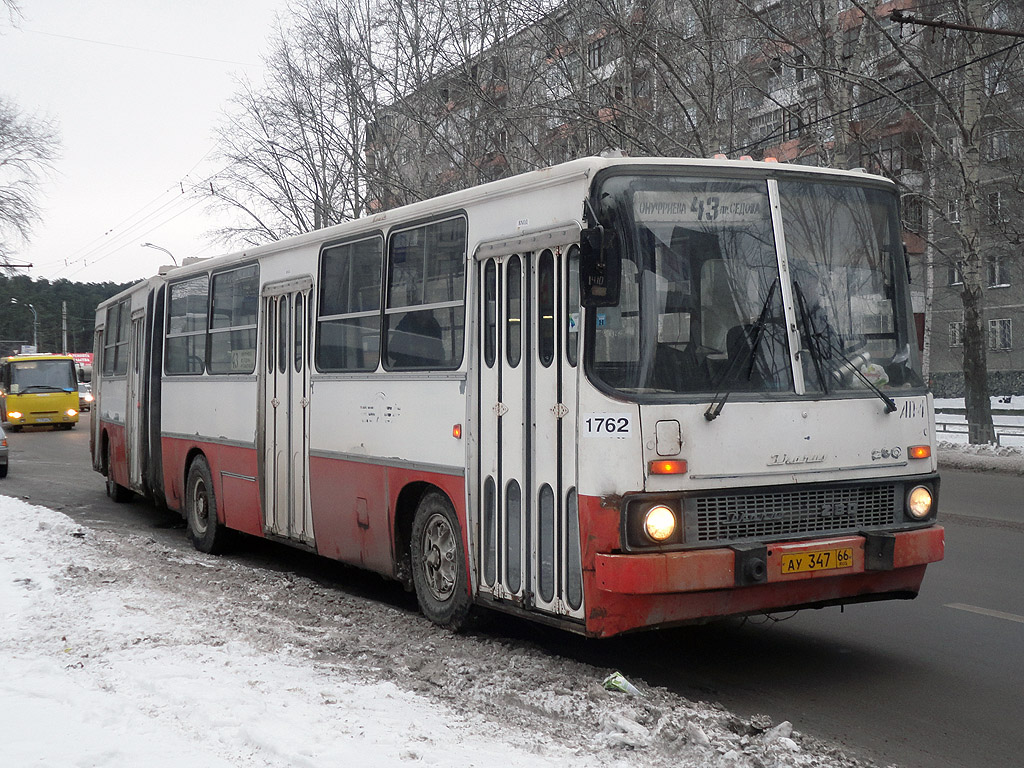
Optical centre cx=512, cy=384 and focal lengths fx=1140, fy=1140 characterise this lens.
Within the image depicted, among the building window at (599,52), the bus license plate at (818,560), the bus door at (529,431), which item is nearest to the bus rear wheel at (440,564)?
the bus door at (529,431)

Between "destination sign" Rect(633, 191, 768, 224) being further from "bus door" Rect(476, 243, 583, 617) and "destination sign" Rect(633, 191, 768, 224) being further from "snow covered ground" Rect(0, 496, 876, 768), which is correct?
"snow covered ground" Rect(0, 496, 876, 768)

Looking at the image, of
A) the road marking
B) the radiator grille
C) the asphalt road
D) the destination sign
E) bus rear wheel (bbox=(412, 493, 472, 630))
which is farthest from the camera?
the road marking

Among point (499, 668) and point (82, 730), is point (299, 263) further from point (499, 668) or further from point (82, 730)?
point (82, 730)

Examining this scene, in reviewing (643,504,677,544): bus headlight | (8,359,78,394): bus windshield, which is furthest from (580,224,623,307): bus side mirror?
(8,359,78,394): bus windshield

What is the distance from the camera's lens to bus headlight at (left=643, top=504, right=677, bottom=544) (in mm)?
5969

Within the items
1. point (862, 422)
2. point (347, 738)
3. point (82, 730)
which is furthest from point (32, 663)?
point (862, 422)

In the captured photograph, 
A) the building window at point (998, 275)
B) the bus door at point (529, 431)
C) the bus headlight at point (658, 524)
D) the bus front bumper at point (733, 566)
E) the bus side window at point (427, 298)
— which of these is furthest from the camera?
the building window at point (998, 275)

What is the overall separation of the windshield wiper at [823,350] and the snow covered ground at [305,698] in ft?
6.85

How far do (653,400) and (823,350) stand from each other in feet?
3.82

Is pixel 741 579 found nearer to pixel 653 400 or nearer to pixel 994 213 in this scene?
pixel 653 400

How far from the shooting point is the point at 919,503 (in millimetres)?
6723

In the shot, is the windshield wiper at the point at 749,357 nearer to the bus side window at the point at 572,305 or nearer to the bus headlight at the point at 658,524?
the bus headlight at the point at 658,524

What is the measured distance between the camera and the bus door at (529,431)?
6402 millimetres

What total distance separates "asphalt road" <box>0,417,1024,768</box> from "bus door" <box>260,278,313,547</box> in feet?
2.45
